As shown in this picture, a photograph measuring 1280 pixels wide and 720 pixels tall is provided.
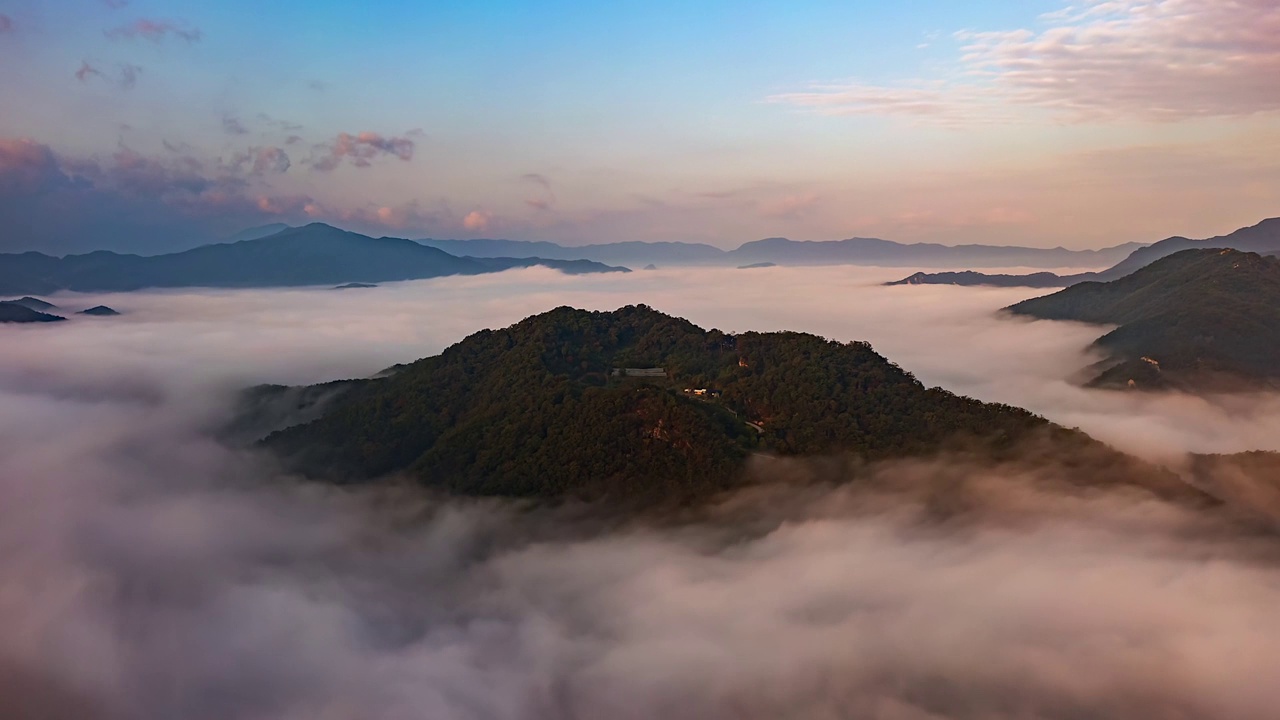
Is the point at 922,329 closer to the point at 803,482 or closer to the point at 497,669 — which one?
the point at 803,482

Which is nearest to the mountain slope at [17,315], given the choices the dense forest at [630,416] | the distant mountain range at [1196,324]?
the dense forest at [630,416]

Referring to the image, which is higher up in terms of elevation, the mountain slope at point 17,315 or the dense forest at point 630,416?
the mountain slope at point 17,315

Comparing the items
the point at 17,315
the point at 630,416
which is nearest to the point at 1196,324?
the point at 630,416

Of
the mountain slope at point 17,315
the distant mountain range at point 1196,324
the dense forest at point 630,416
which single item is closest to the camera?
the dense forest at point 630,416

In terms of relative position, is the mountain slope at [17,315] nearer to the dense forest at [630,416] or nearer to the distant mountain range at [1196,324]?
the dense forest at [630,416]

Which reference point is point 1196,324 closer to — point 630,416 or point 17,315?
point 630,416
